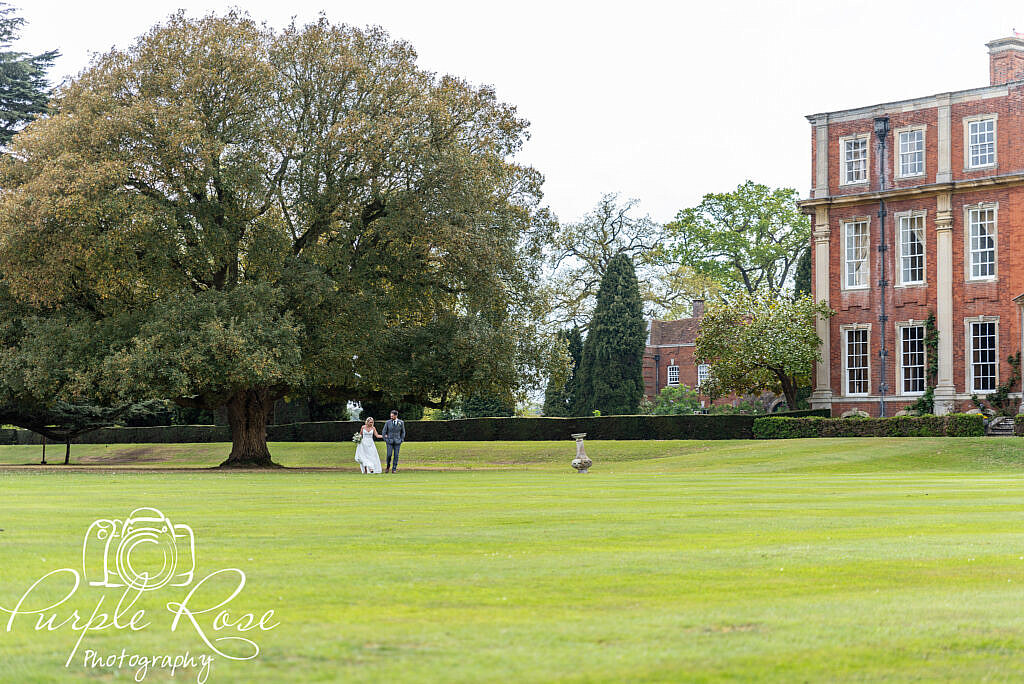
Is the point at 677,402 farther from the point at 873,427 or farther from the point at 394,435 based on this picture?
the point at 394,435

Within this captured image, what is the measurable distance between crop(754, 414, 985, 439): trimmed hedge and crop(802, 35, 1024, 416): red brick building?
6.87m

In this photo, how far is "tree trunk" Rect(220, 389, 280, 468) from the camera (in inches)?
1465

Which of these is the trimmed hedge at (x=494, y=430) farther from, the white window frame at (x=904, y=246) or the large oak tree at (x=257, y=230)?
the large oak tree at (x=257, y=230)

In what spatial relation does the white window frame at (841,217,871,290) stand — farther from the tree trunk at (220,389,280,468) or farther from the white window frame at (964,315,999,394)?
the tree trunk at (220,389,280,468)

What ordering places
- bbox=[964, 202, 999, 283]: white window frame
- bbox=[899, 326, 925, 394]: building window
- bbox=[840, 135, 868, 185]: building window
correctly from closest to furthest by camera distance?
bbox=[964, 202, 999, 283]: white window frame
bbox=[899, 326, 925, 394]: building window
bbox=[840, 135, 868, 185]: building window

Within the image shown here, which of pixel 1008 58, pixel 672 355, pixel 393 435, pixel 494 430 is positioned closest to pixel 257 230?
pixel 393 435

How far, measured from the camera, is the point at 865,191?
169 ft

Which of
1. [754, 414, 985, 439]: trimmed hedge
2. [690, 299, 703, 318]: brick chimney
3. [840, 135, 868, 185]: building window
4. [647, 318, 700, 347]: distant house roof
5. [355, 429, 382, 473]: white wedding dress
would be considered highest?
[840, 135, 868, 185]: building window

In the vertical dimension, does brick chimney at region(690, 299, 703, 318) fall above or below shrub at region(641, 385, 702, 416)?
above

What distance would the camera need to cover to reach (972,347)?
159 ft

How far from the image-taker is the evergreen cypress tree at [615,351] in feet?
214

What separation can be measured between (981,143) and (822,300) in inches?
354

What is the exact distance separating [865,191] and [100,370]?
32869 mm

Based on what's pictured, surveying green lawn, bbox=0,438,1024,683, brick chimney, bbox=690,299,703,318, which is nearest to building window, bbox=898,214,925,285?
brick chimney, bbox=690,299,703,318
